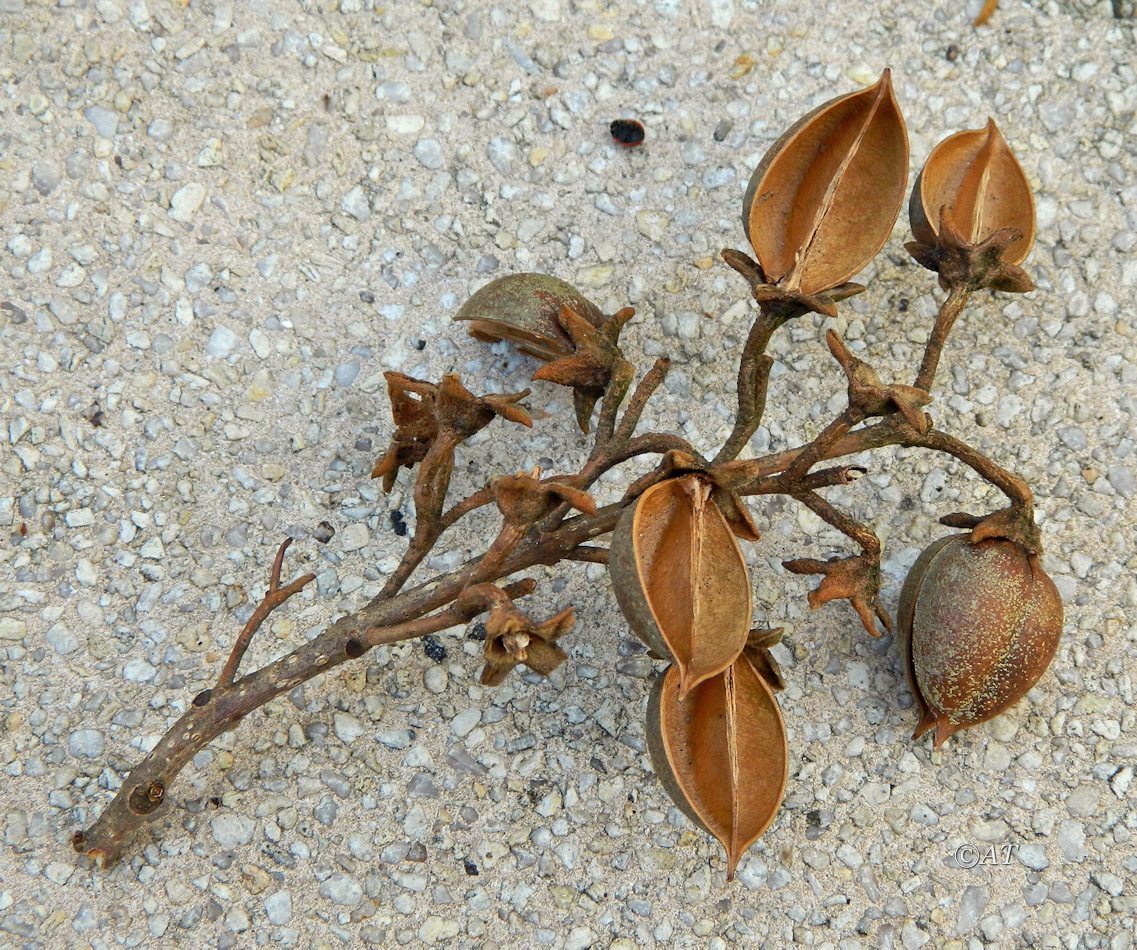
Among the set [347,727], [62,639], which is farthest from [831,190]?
[62,639]

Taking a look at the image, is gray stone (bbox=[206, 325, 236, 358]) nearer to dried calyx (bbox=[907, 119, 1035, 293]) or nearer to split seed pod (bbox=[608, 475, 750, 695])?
split seed pod (bbox=[608, 475, 750, 695])

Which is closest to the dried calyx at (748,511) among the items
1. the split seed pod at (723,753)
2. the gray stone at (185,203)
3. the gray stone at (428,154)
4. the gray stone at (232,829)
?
the split seed pod at (723,753)

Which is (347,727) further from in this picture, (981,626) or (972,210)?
(972,210)

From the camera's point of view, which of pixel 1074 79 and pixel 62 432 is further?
pixel 1074 79

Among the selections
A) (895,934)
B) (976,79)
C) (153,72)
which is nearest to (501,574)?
(895,934)

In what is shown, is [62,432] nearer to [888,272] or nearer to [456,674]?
[456,674]

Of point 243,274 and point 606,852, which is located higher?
point 243,274

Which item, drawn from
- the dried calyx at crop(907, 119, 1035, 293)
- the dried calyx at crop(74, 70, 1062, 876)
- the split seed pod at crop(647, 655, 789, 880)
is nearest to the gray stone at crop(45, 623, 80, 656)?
the dried calyx at crop(74, 70, 1062, 876)
